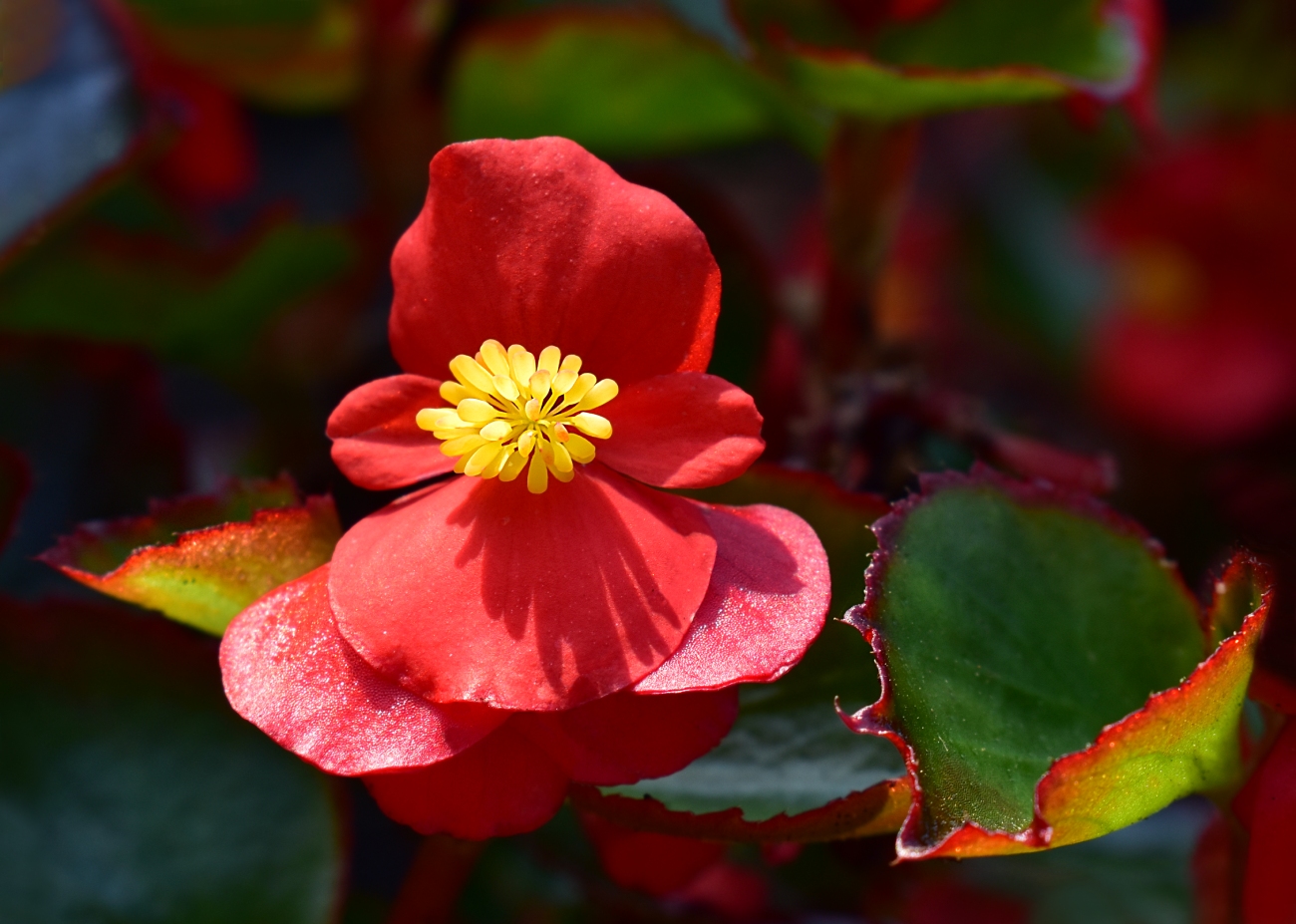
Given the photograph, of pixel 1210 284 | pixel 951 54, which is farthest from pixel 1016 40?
pixel 1210 284

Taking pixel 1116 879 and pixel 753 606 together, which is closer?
pixel 753 606

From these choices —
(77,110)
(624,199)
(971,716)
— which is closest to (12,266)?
(77,110)

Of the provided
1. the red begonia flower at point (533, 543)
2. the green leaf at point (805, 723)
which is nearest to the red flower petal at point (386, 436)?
the red begonia flower at point (533, 543)

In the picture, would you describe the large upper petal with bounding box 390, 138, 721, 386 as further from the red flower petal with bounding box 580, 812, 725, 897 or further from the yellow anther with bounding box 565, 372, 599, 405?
the red flower petal with bounding box 580, 812, 725, 897

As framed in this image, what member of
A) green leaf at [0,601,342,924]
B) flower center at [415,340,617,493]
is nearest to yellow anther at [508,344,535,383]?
flower center at [415,340,617,493]

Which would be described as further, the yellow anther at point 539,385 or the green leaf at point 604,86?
the green leaf at point 604,86

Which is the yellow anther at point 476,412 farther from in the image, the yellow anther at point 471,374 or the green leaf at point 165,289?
the green leaf at point 165,289

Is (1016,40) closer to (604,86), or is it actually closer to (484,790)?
(604,86)
